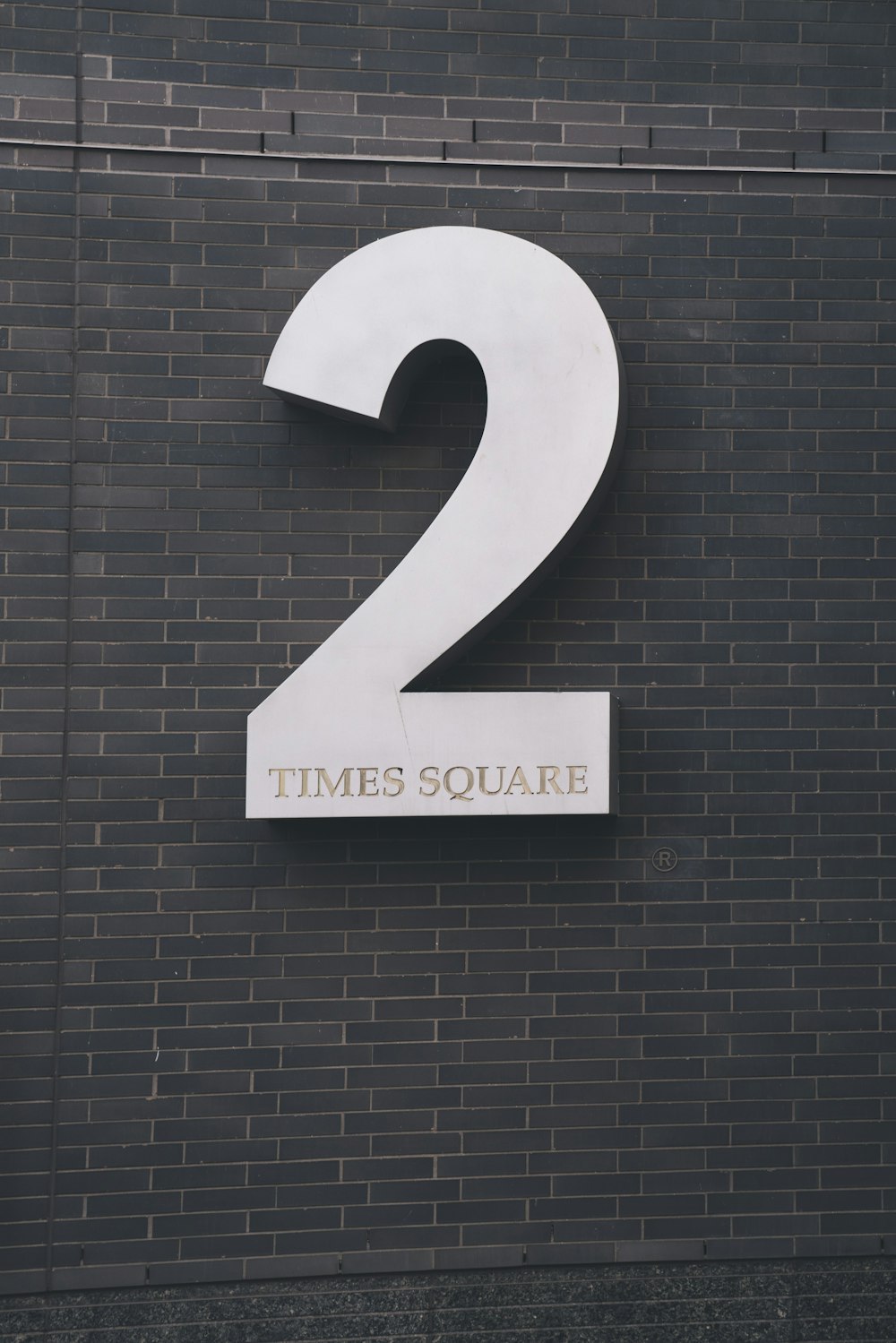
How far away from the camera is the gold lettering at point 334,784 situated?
13.3ft

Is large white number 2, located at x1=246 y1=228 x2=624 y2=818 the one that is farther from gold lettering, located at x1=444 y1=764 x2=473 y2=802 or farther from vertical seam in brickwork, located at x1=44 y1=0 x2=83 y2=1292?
vertical seam in brickwork, located at x1=44 y1=0 x2=83 y2=1292

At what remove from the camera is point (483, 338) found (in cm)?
415

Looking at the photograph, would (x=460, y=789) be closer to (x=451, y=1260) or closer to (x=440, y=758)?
(x=440, y=758)

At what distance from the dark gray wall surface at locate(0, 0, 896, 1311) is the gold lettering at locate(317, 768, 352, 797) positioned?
1.02ft

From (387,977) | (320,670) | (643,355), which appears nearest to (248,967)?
(387,977)

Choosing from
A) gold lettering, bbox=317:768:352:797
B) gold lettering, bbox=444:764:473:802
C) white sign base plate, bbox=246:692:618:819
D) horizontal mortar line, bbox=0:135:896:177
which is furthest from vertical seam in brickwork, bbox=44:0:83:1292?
gold lettering, bbox=444:764:473:802

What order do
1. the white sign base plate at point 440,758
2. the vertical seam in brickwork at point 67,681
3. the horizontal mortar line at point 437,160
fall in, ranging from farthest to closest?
1. the horizontal mortar line at point 437,160
2. the vertical seam in brickwork at point 67,681
3. the white sign base plate at point 440,758

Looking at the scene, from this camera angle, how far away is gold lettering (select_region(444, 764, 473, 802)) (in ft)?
13.5

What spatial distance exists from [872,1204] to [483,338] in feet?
13.7

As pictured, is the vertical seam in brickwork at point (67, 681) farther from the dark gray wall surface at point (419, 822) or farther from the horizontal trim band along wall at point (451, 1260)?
the horizontal trim band along wall at point (451, 1260)

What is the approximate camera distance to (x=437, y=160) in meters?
4.42

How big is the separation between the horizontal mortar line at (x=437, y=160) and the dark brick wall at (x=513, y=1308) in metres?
4.91

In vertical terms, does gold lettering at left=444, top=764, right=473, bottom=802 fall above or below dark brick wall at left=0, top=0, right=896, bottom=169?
below

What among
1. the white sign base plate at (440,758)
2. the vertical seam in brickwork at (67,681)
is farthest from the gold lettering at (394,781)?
the vertical seam in brickwork at (67,681)
